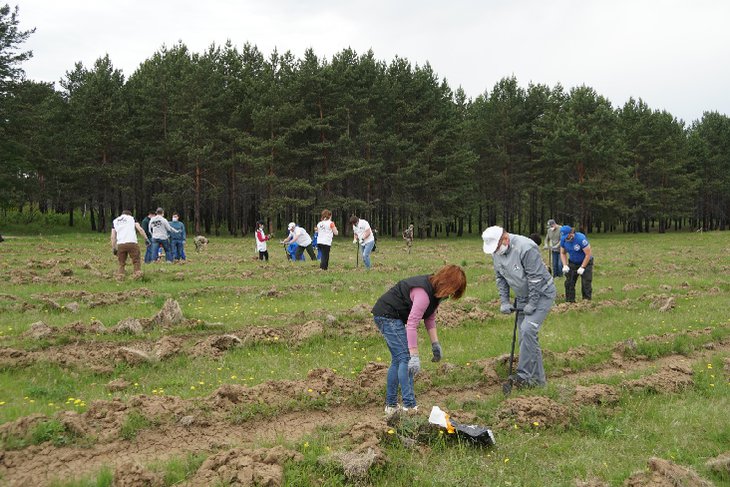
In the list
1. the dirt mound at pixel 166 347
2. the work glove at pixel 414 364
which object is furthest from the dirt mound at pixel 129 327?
the work glove at pixel 414 364

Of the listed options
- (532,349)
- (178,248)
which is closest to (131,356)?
(532,349)

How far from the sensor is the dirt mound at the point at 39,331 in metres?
9.14

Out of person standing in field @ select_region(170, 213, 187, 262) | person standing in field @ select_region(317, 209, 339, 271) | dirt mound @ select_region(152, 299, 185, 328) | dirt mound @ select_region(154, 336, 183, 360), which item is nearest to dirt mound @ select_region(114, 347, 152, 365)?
dirt mound @ select_region(154, 336, 183, 360)

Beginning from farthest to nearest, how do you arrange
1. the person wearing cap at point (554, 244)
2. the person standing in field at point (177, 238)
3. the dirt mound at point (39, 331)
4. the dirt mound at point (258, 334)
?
the person standing in field at point (177, 238) → the person wearing cap at point (554, 244) → the dirt mound at point (258, 334) → the dirt mound at point (39, 331)

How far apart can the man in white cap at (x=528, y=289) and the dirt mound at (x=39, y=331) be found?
7890 millimetres

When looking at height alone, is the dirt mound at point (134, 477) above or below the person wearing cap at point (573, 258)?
below

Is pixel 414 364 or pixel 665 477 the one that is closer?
pixel 665 477

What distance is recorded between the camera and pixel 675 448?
574 centimetres

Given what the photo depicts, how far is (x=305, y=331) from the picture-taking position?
10.1 metres

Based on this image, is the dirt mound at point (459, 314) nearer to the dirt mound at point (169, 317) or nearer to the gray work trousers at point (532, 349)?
the gray work trousers at point (532, 349)

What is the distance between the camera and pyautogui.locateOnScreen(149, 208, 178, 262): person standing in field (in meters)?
19.8

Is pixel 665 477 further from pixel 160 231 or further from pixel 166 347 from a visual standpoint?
pixel 160 231

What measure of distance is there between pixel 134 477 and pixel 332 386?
3.17m

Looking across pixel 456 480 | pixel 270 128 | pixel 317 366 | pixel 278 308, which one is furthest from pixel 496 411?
pixel 270 128
